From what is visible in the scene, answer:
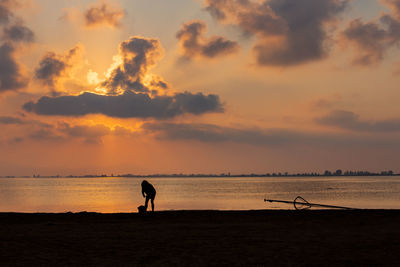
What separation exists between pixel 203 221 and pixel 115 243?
729 centimetres

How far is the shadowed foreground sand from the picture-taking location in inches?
424

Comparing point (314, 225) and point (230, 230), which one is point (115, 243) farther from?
point (314, 225)

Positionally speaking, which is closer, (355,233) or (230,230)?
(355,233)

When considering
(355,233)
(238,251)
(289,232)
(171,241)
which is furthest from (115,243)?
(355,233)

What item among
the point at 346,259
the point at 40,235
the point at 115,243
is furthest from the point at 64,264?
the point at 346,259

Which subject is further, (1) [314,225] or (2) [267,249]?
(1) [314,225]

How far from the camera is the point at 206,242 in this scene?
13516 mm

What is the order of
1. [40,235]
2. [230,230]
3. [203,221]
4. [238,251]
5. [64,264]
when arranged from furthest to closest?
[203,221] < [230,230] < [40,235] < [238,251] < [64,264]

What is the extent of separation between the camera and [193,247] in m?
12.6

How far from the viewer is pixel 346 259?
10.8 meters

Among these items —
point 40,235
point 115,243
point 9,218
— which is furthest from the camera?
point 9,218

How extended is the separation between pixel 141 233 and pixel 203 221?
4938mm

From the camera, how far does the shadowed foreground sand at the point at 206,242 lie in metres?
10.8

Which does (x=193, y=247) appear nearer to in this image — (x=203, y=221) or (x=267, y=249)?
(x=267, y=249)
